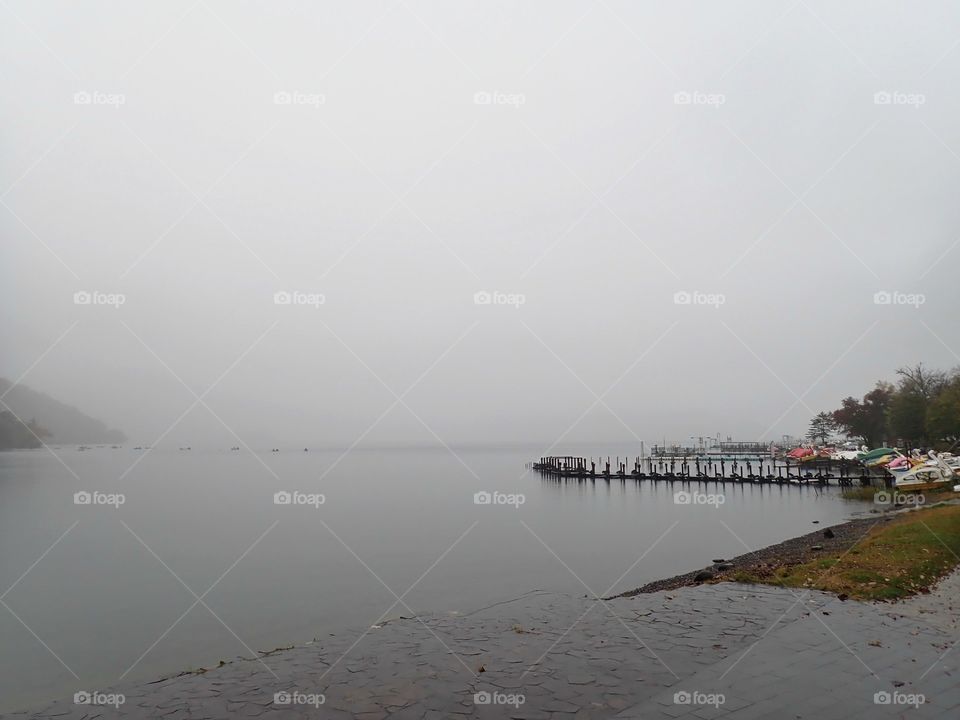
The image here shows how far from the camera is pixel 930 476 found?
34.6 m

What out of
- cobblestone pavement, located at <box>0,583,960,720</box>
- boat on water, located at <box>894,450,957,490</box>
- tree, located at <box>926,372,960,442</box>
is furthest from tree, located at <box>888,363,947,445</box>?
cobblestone pavement, located at <box>0,583,960,720</box>

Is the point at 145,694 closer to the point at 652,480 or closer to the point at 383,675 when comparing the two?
the point at 383,675

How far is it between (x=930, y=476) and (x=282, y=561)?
38.9 meters

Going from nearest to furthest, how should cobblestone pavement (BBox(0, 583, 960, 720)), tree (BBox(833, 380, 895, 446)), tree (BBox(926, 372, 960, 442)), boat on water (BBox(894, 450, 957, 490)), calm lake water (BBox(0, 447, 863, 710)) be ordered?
cobblestone pavement (BBox(0, 583, 960, 720)) → calm lake water (BBox(0, 447, 863, 710)) → boat on water (BBox(894, 450, 957, 490)) → tree (BBox(926, 372, 960, 442)) → tree (BBox(833, 380, 895, 446))

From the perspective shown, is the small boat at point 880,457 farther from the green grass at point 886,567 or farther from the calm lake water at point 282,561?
the green grass at point 886,567

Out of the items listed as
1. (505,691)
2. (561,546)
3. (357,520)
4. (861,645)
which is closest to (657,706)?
(505,691)

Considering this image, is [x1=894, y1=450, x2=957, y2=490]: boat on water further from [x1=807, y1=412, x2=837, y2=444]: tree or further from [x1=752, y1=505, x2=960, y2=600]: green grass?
[x1=807, y1=412, x2=837, y2=444]: tree

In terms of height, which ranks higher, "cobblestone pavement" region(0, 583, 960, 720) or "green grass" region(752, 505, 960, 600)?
"cobblestone pavement" region(0, 583, 960, 720)

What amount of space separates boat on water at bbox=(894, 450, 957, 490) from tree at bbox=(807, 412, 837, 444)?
98.7 m

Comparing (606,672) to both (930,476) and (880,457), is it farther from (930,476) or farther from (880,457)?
(880,457)

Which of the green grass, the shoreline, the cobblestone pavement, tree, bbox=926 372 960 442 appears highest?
tree, bbox=926 372 960 442

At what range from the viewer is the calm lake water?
14734 mm

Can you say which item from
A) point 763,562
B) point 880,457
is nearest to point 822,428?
point 880,457

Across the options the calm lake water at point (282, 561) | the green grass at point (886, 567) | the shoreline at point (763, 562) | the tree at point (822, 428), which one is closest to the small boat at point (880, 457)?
the calm lake water at point (282, 561)
